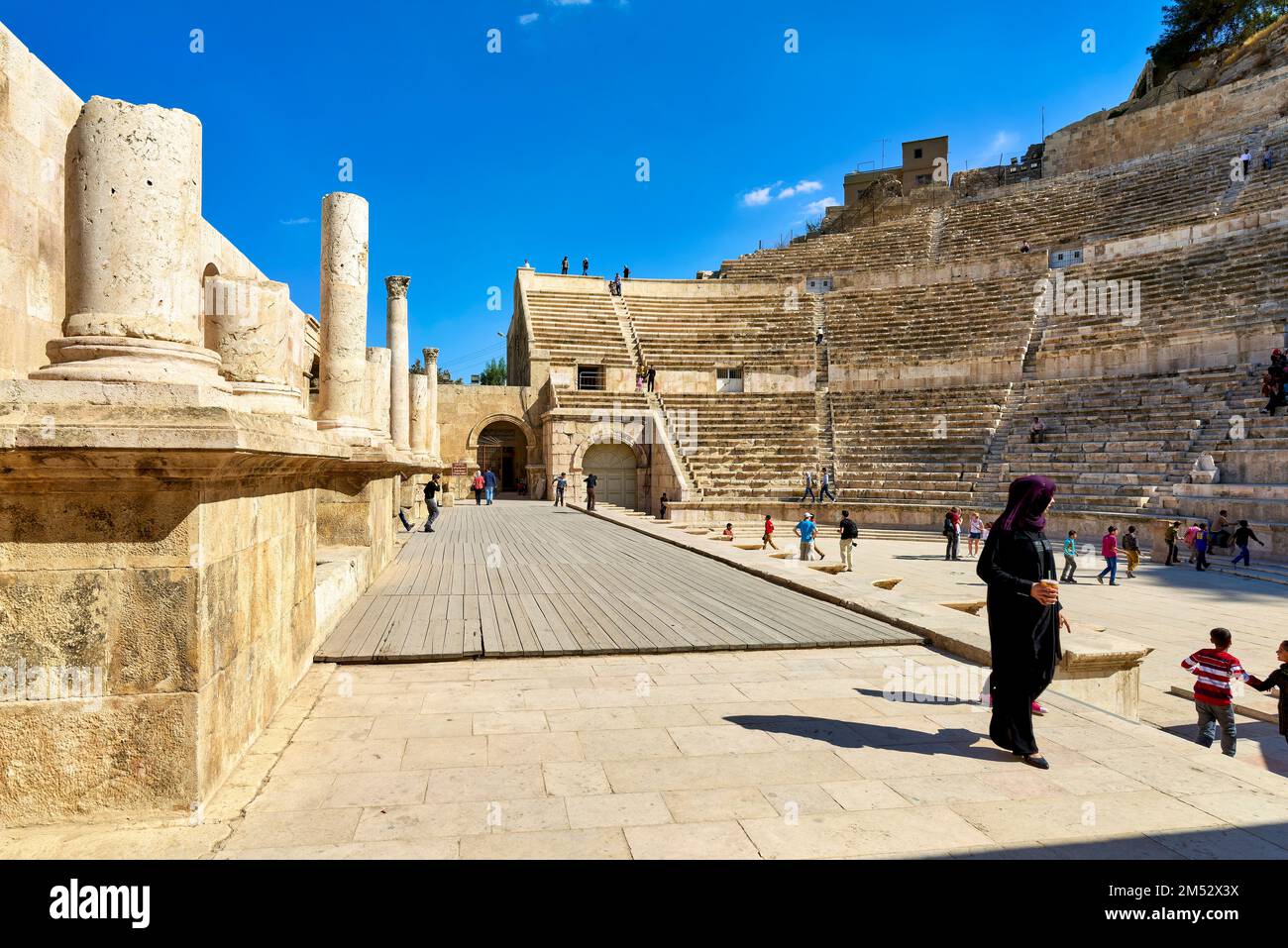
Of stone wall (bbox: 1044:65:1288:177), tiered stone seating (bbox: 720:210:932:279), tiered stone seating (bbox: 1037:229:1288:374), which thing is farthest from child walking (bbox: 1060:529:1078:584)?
stone wall (bbox: 1044:65:1288:177)

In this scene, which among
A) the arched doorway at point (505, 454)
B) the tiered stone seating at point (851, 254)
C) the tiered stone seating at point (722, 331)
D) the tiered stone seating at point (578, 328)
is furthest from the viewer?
the arched doorway at point (505, 454)

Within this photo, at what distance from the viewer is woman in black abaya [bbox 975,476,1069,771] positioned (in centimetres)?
367

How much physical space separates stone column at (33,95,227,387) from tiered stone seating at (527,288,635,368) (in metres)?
26.3

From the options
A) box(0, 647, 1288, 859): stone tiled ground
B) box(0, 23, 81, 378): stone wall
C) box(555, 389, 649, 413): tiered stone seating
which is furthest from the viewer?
box(555, 389, 649, 413): tiered stone seating

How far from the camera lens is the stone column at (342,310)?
7801mm

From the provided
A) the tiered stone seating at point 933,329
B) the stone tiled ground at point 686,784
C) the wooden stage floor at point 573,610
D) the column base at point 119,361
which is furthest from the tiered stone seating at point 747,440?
the column base at point 119,361

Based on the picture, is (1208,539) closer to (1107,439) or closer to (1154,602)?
(1107,439)

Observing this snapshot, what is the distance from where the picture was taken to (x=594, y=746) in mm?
3711

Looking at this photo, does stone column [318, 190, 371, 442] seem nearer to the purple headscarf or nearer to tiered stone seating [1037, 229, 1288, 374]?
the purple headscarf

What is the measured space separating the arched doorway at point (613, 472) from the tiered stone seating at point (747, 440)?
2372mm

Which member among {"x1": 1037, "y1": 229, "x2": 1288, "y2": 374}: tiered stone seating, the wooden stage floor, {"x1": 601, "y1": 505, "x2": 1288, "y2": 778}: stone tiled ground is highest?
{"x1": 1037, "y1": 229, "x2": 1288, "y2": 374}: tiered stone seating

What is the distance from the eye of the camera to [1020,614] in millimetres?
3807

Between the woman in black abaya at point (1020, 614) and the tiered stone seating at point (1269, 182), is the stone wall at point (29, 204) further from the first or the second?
the tiered stone seating at point (1269, 182)
